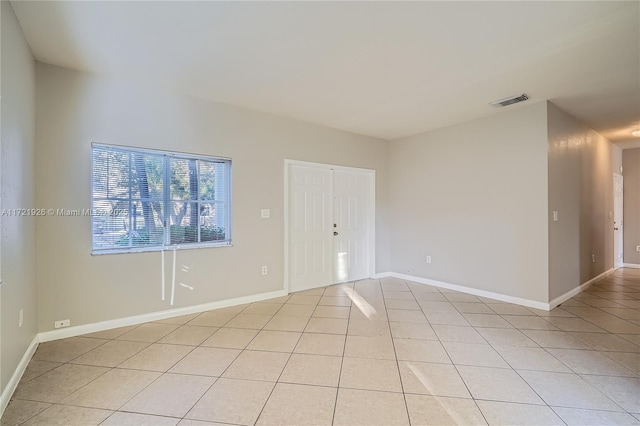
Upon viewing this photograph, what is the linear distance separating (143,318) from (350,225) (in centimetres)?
323

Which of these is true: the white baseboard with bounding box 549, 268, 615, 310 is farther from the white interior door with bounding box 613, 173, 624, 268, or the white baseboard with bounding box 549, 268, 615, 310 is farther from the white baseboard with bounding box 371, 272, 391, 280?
the white baseboard with bounding box 371, 272, 391, 280

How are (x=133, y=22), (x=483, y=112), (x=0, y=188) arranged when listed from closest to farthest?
(x=0, y=188) → (x=133, y=22) → (x=483, y=112)

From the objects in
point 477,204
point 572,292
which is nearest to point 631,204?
point 572,292

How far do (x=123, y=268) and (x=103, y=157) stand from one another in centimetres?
116

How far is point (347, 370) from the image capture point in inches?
82.7

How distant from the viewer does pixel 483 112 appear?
374cm

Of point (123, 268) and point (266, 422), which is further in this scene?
point (123, 268)

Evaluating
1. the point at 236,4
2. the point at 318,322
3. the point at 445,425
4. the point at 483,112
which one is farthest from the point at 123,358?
the point at 483,112

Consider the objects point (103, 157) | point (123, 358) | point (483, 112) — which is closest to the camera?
point (123, 358)

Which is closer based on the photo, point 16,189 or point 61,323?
point 16,189

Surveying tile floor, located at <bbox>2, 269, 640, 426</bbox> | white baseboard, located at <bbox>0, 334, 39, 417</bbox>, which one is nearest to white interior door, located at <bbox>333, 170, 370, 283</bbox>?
tile floor, located at <bbox>2, 269, 640, 426</bbox>

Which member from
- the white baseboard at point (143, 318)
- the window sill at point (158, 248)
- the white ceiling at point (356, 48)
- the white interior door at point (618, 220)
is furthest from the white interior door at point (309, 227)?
the white interior door at point (618, 220)

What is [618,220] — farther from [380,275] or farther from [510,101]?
[380,275]

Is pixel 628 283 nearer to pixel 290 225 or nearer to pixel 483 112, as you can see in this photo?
pixel 483 112
